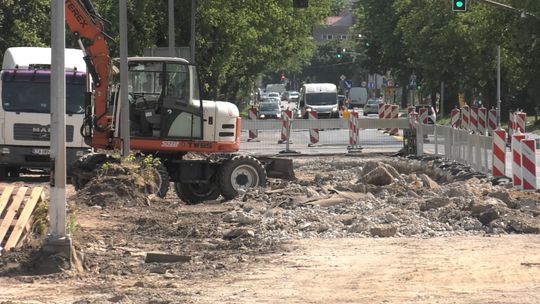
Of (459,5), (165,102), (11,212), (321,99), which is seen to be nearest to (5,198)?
(11,212)

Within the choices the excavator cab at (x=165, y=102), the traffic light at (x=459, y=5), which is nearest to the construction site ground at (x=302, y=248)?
the excavator cab at (x=165, y=102)

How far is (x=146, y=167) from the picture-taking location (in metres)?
19.8

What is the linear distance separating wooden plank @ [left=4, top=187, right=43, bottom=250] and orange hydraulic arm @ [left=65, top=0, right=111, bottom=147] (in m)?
7.34

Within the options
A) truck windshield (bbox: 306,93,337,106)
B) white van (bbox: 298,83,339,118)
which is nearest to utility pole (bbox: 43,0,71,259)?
white van (bbox: 298,83,339,118)

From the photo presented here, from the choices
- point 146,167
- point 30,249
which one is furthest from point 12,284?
point 146,167

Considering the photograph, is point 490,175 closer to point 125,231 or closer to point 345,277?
point 125,231

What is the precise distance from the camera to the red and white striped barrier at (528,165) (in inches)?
764

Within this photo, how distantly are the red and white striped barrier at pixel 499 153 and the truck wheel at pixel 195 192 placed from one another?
5692 mm

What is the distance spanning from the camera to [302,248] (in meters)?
13.2

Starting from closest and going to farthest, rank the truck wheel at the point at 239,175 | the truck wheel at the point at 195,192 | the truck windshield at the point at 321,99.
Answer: the truck wheel at the point at 239,175 < the truck wheel at the point at 195,192 < the truck windshield at the point at 321,99

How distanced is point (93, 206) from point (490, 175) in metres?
9.17

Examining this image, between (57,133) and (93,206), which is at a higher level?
(57,133)

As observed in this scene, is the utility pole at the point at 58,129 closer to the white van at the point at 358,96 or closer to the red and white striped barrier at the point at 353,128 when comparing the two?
the red and white striped barrier at the point at 353,128

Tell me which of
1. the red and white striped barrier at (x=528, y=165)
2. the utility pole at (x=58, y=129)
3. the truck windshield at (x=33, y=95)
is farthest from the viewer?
the truck windshield at (x=33, y=95)
